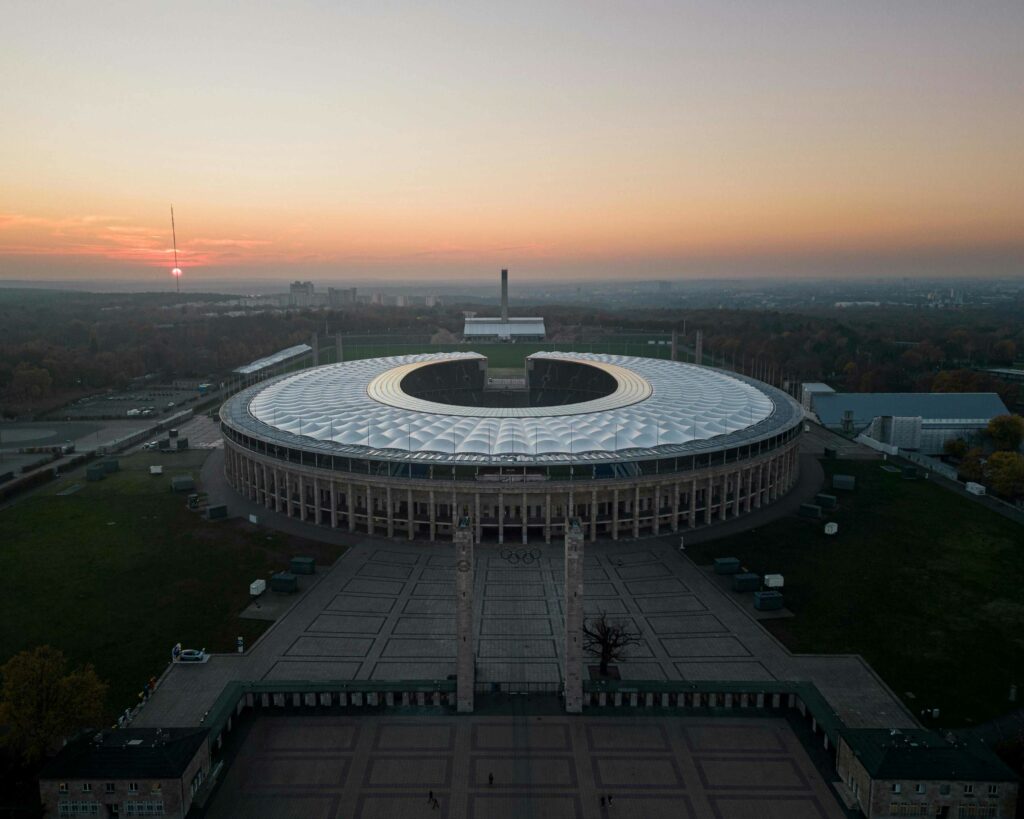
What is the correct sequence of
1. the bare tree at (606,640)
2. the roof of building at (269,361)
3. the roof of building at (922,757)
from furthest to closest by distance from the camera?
the roof of building at (269,361) → the bare tree at (606,640) → the roof of building at (922,757)

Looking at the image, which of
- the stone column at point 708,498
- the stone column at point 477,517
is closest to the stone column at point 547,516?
the stone column at point 477,517

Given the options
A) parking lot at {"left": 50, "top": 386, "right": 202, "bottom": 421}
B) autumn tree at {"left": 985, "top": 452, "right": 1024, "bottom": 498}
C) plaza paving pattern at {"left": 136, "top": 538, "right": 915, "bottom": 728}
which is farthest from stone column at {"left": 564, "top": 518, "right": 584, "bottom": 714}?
parking lot at {"left": 50, "top": 386, "right": 202, "bottom": 421}

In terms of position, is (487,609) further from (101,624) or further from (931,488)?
(931,488)

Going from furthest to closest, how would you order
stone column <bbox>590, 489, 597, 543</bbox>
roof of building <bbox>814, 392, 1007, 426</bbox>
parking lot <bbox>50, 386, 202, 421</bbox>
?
parking lot <bbox>50, 386, 202, 421</bbox> < roof of building <bbox>814, 392, 1007, 426</bbox> < stone column <bbox>590, 489, 597, 543</bbox>

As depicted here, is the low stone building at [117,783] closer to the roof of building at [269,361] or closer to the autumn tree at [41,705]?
the autumn tree at [41,705]

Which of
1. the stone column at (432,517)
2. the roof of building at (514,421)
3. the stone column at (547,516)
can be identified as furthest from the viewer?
the roof of building at (514,421)

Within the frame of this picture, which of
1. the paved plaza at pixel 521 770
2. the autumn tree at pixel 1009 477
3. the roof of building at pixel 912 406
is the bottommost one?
the paved plaza at pixel 521 770

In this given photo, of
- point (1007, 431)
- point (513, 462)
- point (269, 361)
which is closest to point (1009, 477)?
point (1007, 431)

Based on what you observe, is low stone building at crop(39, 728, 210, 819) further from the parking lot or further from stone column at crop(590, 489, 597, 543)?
the parking lot
